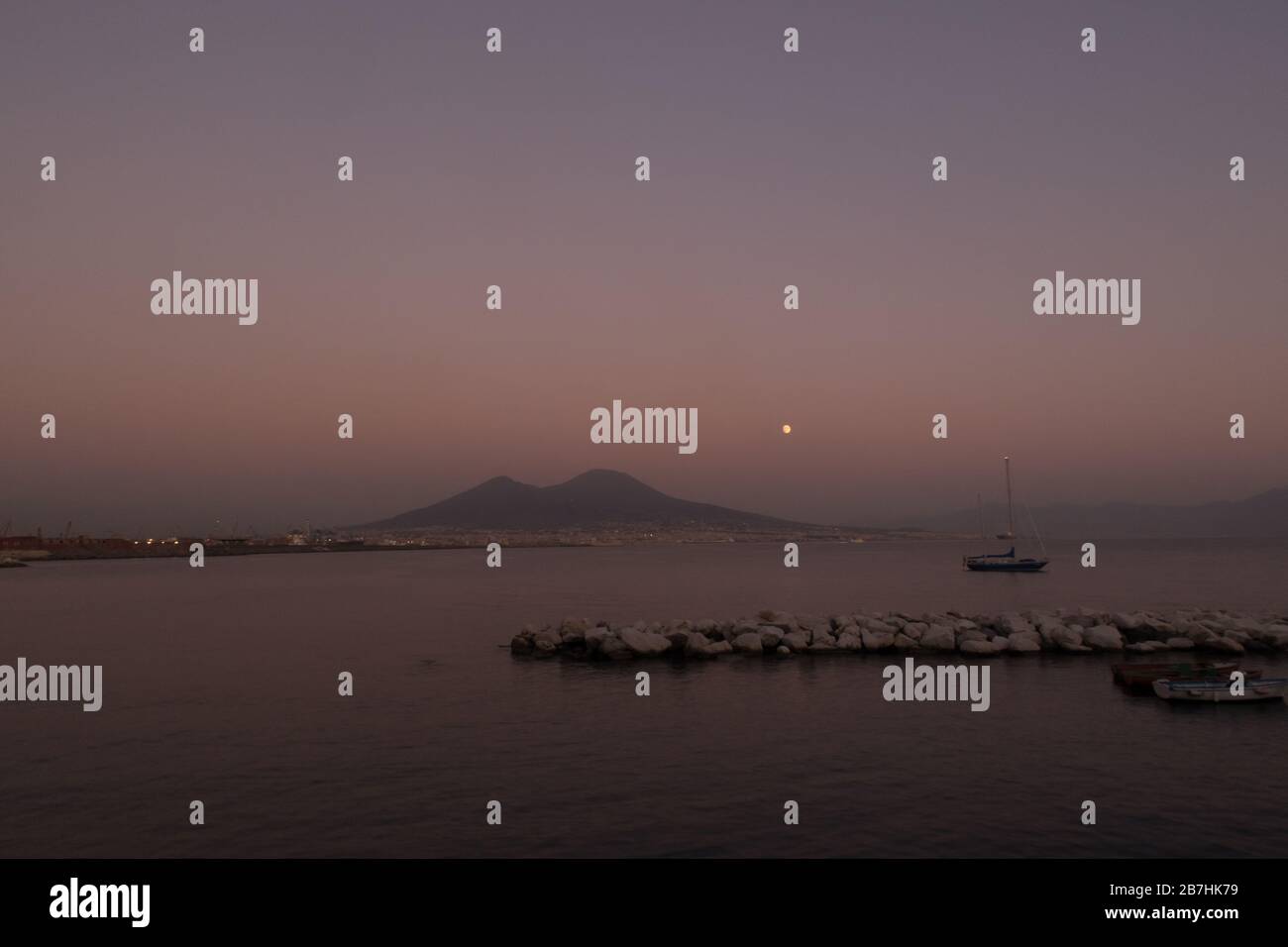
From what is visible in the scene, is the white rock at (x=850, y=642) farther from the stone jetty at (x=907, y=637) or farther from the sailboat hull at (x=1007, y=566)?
the sailboat hull at (x=1007, y=566)

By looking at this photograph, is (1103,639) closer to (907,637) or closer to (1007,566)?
(907,637)

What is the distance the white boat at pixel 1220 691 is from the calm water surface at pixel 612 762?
1.33 ft

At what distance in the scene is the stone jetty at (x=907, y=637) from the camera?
32.9m

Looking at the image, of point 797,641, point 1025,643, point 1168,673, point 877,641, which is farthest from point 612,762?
point 1025,643

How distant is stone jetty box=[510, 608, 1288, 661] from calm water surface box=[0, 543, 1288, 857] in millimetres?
1428

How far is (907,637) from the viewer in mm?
33938

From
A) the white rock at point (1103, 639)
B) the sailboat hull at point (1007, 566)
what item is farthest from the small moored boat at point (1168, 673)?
the sailboat hull at point (1007, 566)

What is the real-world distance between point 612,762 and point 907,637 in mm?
18202

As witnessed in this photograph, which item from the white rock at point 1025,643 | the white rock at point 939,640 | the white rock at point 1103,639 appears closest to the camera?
the white rock at point 1025,643

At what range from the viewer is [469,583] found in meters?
95.0

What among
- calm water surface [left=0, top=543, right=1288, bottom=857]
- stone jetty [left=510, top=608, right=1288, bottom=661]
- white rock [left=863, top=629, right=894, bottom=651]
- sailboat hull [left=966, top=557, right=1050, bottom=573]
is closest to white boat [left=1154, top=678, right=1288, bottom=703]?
calm water surface [left=0, top=543, right=1288, bottom=857]

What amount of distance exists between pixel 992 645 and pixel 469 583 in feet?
229

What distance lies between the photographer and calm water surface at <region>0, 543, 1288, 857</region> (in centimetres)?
1435
